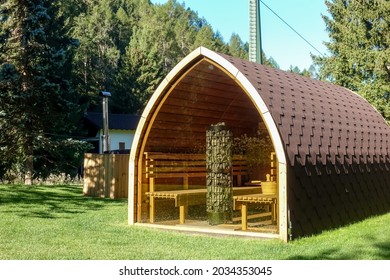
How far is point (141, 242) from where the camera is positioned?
8125mm

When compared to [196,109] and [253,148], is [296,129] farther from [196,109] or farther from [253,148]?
[253,148]

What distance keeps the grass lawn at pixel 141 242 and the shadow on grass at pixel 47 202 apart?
0.71 ft

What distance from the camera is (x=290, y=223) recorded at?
812cm

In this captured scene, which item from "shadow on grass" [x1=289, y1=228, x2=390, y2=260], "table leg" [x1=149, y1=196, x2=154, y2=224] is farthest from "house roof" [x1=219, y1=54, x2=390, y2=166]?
"table leg" [x1=149, y1=196, x2=154, y2=224]

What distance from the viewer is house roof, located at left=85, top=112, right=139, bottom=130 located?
127ft

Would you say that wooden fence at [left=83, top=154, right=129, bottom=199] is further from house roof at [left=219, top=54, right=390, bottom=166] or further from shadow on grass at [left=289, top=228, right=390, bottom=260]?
shadow on grass at [left=289, top=228, right=390, bottom=260]

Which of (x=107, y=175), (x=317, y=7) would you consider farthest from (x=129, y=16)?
(x=107, y=175)

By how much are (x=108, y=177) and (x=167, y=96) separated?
674cm

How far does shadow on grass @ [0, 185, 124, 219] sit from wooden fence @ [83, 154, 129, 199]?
0.53 metres

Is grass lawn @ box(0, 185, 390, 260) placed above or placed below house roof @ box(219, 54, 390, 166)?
below

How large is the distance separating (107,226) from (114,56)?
43.6 metres

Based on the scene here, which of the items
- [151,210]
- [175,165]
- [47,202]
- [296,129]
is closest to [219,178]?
[151,210]

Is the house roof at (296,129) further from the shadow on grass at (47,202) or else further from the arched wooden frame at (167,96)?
the shadow on grass at (47,202)

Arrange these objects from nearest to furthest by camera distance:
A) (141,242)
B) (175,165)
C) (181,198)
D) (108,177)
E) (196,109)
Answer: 1. (141,242)
2. (181,198)
3. (175,165)
4. (196,109)
5. (108,177)
